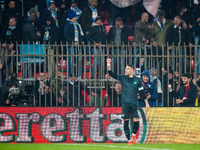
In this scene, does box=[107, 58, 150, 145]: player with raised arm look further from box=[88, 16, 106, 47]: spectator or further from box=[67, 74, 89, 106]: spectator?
box=[88, 16, 106, 47]: spectator

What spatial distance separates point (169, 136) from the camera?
1534cm

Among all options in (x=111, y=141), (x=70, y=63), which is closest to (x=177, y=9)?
(x=70, y=63)

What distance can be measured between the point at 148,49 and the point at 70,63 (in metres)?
2.22

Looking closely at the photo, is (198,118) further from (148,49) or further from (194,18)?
(194,18)

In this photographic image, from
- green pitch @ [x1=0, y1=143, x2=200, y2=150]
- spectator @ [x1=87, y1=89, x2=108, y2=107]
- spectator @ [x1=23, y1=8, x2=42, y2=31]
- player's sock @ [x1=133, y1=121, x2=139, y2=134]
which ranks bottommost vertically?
green pitch @ [x1=0, y1=143, x2=200, y2=150]

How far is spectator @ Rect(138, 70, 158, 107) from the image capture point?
15.9 m

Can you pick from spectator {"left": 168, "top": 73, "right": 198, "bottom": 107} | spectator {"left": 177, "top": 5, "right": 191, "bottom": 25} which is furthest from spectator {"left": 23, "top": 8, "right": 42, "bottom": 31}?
spectator {"left": 168, "top": 73, "right": 198, "bottom": 107}

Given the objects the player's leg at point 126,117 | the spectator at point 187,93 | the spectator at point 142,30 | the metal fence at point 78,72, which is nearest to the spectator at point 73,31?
the metal fence at point 78,72

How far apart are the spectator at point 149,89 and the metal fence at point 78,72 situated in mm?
236

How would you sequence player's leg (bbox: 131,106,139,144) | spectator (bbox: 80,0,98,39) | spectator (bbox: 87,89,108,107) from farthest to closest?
spectator (bbox: 80,0,98,39), spectator (bbox: 87,89,108,107), player's leg (bbox: 131,106,139,144)

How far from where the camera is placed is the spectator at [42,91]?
16.0 meters

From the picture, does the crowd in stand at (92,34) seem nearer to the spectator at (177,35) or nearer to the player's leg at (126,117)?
the spectator at (177,35)

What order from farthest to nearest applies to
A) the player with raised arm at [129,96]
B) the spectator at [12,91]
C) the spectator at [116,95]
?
the spectator at [116,95] < the spectator at [12,91] < the player with raised arm at [129,96]

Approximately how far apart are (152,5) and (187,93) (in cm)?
458
